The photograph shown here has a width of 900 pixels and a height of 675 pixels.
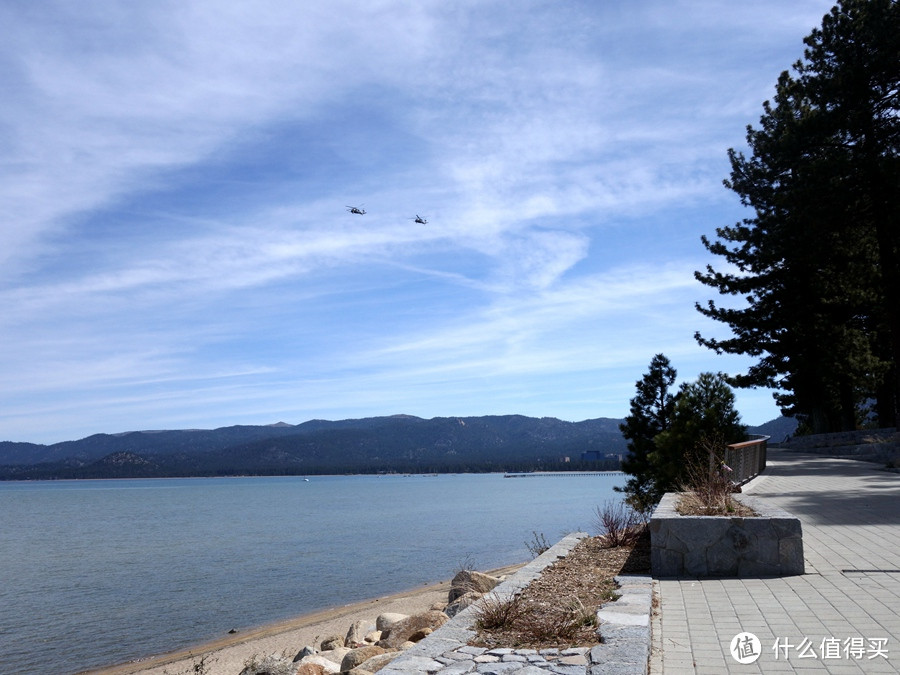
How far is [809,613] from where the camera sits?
21.0 feet

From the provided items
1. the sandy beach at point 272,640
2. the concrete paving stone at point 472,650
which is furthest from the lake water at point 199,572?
the concrete paving stone at point 472,650

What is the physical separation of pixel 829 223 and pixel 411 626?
1984 centimetres

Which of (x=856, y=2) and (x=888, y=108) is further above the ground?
(x=856, y=2)

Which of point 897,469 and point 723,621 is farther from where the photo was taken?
point 897,469

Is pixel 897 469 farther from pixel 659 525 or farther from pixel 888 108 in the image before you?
pixel 659 525

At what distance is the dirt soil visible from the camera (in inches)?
229

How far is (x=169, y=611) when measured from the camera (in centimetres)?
2341

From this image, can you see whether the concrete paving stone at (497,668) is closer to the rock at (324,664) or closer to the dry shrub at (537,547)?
the rock at (324,664)

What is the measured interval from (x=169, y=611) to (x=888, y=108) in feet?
94.3

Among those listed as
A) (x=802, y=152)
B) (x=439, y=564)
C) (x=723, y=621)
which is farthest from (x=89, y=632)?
(x=802, y=152)

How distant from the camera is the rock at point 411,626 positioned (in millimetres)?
10625

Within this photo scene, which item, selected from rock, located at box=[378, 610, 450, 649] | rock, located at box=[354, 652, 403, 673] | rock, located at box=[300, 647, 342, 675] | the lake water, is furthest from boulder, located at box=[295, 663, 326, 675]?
the lake water

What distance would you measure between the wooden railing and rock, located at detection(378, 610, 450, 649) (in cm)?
710

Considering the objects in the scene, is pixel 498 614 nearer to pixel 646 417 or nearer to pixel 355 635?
pixel 355 635
